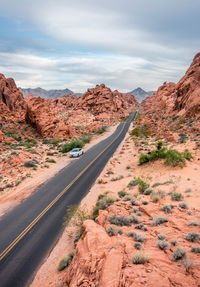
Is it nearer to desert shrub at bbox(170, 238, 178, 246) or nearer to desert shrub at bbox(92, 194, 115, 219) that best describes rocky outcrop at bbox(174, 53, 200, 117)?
desert shrub at bbox(92, 194, 115, 219)

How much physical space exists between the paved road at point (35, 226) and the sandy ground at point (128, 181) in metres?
0.54

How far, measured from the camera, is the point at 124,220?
906cm

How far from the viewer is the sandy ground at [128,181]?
8.14m

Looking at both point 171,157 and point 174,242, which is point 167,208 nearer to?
point 174,242

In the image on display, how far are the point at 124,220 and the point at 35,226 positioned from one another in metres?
6.00

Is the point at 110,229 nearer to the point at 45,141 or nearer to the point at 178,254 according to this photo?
the point at 178,254

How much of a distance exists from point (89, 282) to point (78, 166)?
19.1 meters

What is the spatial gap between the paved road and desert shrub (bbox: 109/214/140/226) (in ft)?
12.3

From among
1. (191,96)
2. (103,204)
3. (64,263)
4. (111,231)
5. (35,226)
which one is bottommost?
(35,226)

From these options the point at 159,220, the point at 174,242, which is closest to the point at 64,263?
the point at 159,220

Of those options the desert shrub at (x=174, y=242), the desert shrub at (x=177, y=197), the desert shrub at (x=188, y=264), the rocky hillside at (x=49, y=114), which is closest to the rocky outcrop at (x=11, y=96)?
the rocky hillside at (x=49, y=114)

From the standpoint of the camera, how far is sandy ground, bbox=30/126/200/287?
320 inches

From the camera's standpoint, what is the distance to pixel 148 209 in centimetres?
1017

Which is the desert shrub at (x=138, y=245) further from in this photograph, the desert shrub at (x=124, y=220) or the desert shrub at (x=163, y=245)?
the desert shrub at (x=124, y=220)
